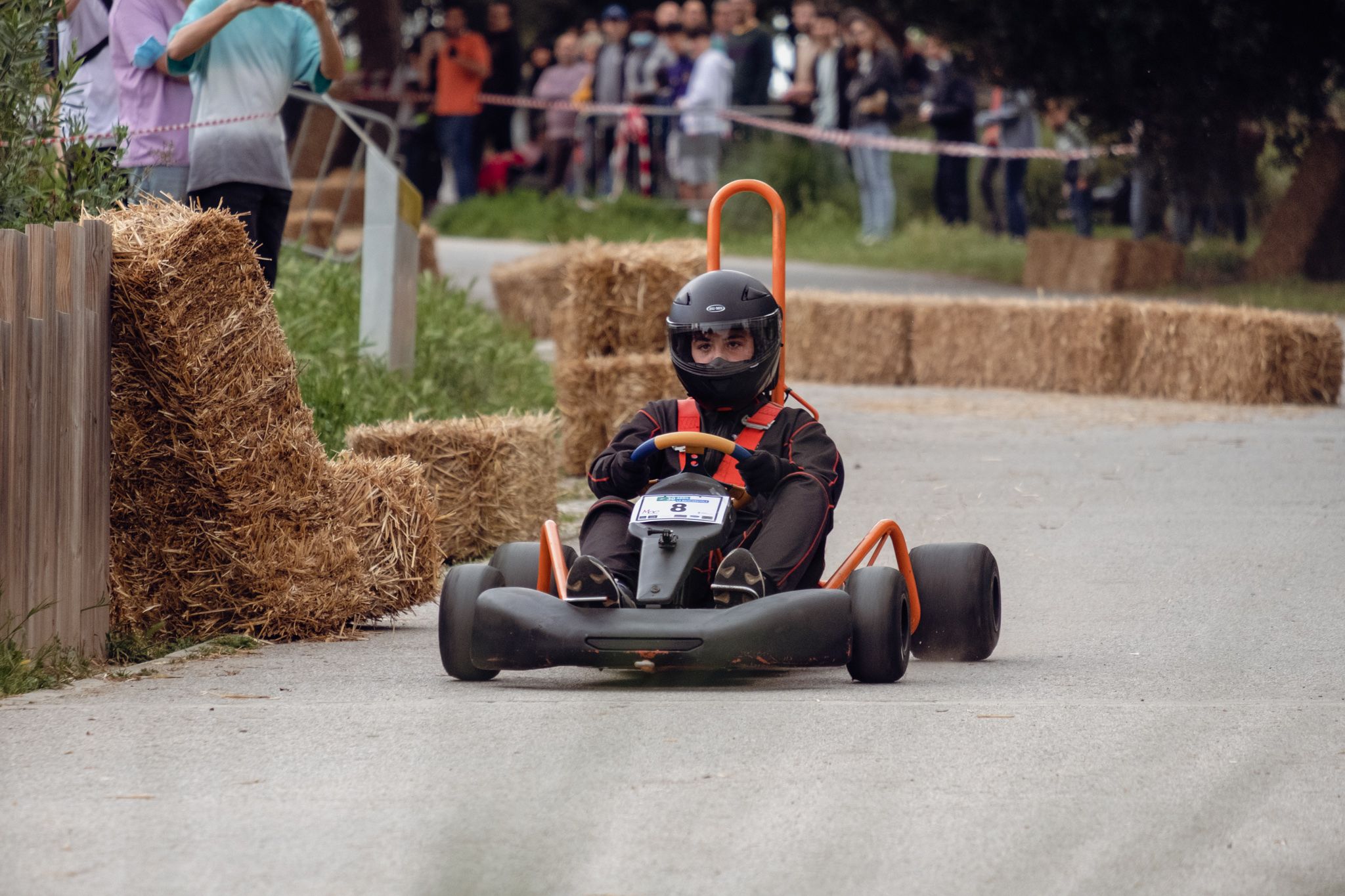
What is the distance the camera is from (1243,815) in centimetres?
387

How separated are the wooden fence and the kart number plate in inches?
63.7

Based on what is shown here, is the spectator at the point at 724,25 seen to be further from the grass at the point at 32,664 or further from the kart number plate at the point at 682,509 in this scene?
the grass at the point at 32,664

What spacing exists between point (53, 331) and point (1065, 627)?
3331mm

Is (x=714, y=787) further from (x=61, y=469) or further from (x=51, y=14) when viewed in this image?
(x=51, y=14)

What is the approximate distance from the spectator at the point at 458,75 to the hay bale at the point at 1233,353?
454 inches

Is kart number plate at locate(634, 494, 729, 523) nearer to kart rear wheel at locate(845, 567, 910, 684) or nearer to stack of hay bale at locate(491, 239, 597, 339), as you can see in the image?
kart rear wheel at locate(845, 567, 910, 684)

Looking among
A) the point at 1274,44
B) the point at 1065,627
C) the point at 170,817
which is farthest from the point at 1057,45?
the point at 170,817

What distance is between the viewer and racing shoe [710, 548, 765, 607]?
5289mm

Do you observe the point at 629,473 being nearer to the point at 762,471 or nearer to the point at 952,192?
the point at 762,471

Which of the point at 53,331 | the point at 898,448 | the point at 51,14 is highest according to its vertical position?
the point at 51,14

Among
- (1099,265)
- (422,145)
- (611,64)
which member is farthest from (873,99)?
(422,145)

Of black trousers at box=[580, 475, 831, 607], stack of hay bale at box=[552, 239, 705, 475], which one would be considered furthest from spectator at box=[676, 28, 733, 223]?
black trousers at box=[580, 475, 831, 607]

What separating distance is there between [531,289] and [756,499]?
1029 cm

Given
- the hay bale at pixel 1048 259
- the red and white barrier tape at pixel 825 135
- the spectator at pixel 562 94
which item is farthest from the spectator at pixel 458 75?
the hay bale at pixel 1048 259
